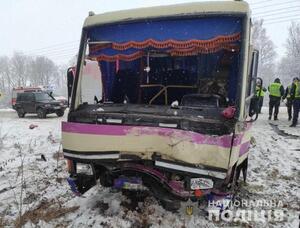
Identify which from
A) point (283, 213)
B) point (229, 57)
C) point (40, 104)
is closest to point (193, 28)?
point (229, 57)

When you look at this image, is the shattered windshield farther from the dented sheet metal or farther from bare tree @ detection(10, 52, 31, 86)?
bare tree @ detection(10, 52, 31, 86)

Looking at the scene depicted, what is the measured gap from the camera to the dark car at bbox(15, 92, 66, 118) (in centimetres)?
2011

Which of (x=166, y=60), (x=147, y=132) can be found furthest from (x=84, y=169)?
(x=166, y=60)

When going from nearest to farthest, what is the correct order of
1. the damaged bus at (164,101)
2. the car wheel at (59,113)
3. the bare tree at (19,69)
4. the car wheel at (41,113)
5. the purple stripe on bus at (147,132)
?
1. the purple stripe on bus at (147,132)
2. the damaged bus at (164,101)
3. the car wheel at (41,113)
4. the car wheel at (59,113)
5. the bare tree at (19,69)

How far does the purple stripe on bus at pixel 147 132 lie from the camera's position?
12.3 feet

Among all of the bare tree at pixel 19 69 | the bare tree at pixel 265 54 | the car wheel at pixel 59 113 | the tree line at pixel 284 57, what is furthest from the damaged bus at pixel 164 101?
the bare tree at pixel 19 69

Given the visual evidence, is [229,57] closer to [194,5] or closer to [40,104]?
[194,5]

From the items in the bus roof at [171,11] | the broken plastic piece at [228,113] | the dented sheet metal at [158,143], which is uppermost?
the bus roof at [171,11]

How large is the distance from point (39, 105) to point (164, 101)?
1664 cm

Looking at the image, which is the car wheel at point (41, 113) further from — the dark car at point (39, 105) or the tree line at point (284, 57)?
the tree line at point (284, 57)

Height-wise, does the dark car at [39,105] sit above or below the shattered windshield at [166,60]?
below

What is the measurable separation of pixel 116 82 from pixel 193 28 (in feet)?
5.75

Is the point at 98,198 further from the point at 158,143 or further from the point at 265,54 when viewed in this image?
the point at 265,54

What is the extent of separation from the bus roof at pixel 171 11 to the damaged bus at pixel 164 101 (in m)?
0.01
